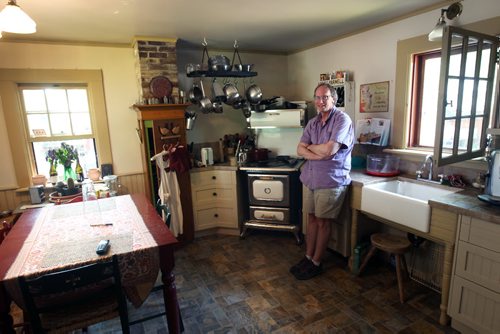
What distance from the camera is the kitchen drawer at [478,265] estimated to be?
1.69m

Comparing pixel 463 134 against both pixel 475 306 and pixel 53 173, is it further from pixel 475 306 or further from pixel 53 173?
pixel 53 173

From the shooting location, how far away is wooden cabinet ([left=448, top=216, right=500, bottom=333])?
169 cm

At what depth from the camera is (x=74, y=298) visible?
160 cm

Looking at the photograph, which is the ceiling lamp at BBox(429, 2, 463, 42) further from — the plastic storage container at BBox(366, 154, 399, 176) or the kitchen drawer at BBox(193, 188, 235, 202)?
the kitchen drawer at BBox(193, 188, 235, 202)

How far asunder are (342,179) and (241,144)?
59.2 inches

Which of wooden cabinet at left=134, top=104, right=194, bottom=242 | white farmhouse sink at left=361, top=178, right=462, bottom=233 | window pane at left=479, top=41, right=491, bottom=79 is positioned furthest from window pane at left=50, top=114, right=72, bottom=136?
window pane at left=479, top=41, right=491, bottom=79

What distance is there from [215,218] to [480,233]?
2.56 meters

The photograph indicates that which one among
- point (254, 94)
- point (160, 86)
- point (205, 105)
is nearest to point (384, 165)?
point (254, 94)

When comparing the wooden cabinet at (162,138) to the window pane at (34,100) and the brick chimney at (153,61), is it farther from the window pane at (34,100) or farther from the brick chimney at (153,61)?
the window pane at (34,100)

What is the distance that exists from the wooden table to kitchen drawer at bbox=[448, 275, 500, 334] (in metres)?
1.76

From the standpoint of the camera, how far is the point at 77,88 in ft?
10.5

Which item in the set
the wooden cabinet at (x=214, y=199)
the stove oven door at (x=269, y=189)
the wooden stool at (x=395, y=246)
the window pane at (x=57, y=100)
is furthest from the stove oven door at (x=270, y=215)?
the window pane at (x=57, y=100)

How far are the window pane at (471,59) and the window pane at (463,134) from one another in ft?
1.04

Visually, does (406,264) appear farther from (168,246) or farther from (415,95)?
(168,246)
